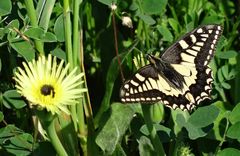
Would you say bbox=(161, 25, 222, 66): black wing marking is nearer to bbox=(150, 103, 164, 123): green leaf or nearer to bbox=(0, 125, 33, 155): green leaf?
bbox=(150, 103, 164, 123): green leaf

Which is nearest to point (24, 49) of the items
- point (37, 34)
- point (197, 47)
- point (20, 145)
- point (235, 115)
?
point (37, 34)

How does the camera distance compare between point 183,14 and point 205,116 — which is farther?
point 183,14

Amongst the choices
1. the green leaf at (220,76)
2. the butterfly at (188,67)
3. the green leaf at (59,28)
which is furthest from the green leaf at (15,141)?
the green leaf at (220,76)

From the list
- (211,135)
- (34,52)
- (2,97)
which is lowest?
(211,135)

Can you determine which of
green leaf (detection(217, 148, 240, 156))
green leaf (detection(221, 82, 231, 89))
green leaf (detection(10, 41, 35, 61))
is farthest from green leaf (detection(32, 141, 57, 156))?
green leaf (detection(221, 82, 231, 89))

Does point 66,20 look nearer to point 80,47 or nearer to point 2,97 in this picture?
point 80,47

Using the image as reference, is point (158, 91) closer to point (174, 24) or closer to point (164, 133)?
point (164, 133)

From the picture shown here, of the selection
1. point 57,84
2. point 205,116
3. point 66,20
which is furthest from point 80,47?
point 205,116
